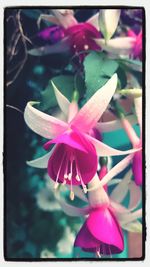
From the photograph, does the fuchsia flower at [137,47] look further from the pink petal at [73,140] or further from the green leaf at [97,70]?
the pink petal at [73,140]

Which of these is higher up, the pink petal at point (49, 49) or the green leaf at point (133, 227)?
the pink petal at point (49, 49)

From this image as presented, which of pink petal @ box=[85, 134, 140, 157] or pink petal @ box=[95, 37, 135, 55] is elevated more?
pink petal @ box=[95, 37, 135, 55]

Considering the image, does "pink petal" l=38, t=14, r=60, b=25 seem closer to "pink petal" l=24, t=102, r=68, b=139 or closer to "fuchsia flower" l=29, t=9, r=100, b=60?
"fuchsia flower" l=29, t=9, r=100, b=60

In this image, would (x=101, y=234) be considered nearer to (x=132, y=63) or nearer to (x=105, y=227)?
(x=105, y=227)

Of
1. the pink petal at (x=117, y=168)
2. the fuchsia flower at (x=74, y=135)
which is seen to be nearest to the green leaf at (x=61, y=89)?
the fuchsia flower at (x=74, y=135)

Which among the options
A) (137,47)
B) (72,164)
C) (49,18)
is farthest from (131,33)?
(72,164)

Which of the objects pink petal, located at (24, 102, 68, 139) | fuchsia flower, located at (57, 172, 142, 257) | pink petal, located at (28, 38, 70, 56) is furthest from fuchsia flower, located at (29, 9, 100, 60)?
fuchsia flower, located at (57, 172, 142, 257)

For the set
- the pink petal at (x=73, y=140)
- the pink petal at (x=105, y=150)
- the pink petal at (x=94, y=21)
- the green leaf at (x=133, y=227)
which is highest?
the pink petal at (x=94, y=21)
